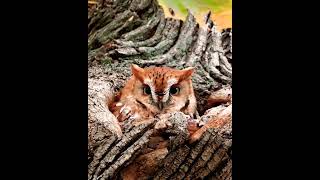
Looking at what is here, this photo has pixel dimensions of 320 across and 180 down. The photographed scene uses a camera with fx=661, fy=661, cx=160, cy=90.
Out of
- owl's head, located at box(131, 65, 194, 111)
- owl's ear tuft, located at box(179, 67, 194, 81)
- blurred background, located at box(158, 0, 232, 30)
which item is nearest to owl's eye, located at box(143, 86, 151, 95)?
owl's head, located at box(131, 65, 194, 111)

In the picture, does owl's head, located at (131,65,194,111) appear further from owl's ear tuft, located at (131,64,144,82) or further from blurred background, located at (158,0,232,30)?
blurred background, located at (158,0,232,30)

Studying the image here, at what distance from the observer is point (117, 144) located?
8.14 ft

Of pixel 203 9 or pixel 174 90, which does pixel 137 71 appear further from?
pixel 203 9

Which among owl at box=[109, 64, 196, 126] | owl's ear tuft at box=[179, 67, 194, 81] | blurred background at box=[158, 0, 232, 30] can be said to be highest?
blurred background at box=[158, 0, 232, 30]

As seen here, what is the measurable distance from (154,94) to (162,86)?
0.14ft

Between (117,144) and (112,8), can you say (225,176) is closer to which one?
(117,144)

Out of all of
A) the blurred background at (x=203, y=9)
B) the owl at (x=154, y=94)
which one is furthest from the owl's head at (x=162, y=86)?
the blurred background at (x=203, y=9)

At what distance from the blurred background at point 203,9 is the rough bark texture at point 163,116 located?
3 cm

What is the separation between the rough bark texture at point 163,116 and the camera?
2.49 metres

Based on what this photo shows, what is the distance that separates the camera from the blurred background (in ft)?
8.59

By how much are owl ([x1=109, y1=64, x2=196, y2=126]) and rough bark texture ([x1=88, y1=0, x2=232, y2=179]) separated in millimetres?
37

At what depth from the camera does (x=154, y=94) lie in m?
2.56

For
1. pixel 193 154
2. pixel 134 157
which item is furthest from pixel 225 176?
pixel 134 157

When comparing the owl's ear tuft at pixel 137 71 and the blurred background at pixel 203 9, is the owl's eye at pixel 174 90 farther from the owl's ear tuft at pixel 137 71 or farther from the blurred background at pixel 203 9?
the blurred background at pixel 203 9
